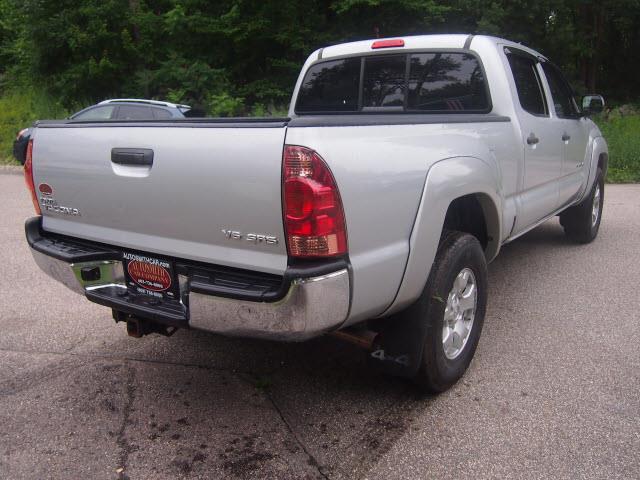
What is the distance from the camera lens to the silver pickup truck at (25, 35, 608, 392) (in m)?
2.33

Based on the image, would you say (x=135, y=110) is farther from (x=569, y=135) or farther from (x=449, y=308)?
(x=449, y=308)

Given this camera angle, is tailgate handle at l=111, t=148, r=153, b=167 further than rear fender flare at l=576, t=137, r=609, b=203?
No

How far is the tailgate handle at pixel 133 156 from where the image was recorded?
261 centimetres

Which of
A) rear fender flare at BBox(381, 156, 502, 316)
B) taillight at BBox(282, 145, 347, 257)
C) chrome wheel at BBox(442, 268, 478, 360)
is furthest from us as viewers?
chrome wheel at BBox(442, 268, 478, 360)

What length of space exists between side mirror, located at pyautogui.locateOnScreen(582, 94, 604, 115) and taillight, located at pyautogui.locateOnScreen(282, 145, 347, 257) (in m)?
4.25

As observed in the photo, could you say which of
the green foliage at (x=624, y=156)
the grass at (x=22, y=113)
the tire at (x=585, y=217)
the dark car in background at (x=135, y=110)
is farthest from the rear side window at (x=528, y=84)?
the grass at (x=22, y=113)

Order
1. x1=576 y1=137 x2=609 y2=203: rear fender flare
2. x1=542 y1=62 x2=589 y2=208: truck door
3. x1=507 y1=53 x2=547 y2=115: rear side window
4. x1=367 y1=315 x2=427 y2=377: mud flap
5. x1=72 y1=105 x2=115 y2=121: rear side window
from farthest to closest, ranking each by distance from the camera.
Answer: x1=72 y1=105 x2=115 y2=121: rear side window, x1=576 y1=137 x2=609 y2=203: rear fender flare, x1=542 y1=62 x2=589 y2=208: truck door, x1=507 y1=53 x2=547 y2=115: rear side window, x1=367 y1=315 x2=427 y2=377: mud flap

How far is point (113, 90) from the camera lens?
19641 millimetres

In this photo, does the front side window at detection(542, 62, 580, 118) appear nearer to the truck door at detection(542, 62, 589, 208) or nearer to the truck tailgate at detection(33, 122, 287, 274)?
the truck door at detection(542, 62, 589, 208)

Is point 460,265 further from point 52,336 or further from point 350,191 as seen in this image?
point 52,336

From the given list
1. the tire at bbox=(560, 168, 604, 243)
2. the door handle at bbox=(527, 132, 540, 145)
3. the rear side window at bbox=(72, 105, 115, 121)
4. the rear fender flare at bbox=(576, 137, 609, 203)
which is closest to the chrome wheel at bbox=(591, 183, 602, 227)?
the tire at bbox=(560, 168, 604, 243)

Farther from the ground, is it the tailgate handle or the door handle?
the tailgate handle

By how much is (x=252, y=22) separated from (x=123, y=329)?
15186 millimetres

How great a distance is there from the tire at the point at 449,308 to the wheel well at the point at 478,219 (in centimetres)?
28
